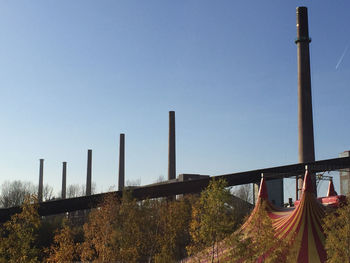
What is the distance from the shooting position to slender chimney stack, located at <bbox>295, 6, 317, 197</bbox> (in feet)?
152

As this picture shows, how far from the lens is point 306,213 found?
79.6ft

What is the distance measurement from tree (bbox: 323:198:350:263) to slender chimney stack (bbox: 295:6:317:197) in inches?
900

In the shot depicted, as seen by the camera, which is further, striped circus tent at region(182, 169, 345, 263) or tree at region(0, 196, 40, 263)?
striped circus tent at region(182, 169, 345, 263)

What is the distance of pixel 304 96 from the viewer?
47719mm

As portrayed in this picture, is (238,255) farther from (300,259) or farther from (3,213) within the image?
(3,213)

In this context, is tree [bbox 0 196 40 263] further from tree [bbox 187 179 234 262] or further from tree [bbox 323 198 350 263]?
tree [bbox 323 198 350 263]

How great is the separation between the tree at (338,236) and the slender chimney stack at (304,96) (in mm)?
22854

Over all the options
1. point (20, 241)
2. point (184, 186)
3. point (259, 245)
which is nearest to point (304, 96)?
point (184, 186)

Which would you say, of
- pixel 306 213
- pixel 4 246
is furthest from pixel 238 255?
pixel 4 246

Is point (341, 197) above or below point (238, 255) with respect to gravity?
above

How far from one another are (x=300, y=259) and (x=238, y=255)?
435 centimetres

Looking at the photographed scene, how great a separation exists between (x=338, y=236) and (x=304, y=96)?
91.4 ft

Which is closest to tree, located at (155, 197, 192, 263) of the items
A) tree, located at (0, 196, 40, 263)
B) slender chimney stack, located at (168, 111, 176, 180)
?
tree, located at (0, 196, 40, 263)

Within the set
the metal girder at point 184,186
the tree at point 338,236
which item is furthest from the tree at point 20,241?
the metal girder at point 184,186
